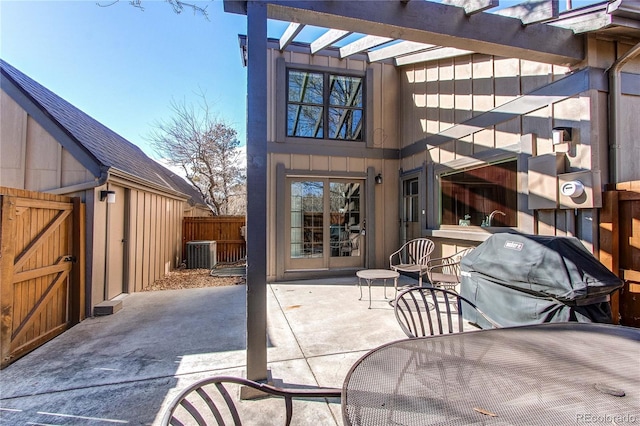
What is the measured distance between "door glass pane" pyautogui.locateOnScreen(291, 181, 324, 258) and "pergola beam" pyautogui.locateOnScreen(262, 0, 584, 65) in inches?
144

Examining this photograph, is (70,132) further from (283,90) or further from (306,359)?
(306,359)

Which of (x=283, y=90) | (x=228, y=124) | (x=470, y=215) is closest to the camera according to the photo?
(x=470, y=215)

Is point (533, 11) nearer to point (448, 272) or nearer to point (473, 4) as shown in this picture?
point (473, 4)

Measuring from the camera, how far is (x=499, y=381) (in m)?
1.15

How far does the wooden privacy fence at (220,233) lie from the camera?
8930 millimetres

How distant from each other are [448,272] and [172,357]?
421 cm

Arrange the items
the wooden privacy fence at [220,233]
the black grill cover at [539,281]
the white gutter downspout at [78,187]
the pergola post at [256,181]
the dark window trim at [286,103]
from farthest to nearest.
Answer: the wooden privacy fence at [220,233] → the dark window trim at [286,103] → the white gutter downspout at [78,187] → the black grill cover at [539,281] → the pergola post at [256,181]

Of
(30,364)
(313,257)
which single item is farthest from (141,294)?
(313,257)

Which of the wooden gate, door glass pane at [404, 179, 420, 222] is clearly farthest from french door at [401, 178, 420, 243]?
the wooden gate

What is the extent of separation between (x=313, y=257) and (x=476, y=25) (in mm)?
4540

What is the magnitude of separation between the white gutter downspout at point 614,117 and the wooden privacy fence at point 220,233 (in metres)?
8.27

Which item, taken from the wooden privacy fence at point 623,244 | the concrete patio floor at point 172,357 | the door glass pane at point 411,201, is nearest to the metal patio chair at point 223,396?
the concrete patio floor at point 172,357

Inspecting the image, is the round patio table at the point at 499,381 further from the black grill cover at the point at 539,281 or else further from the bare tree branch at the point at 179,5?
the bare tree branch at the point at 179,5

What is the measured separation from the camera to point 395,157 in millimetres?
6398
